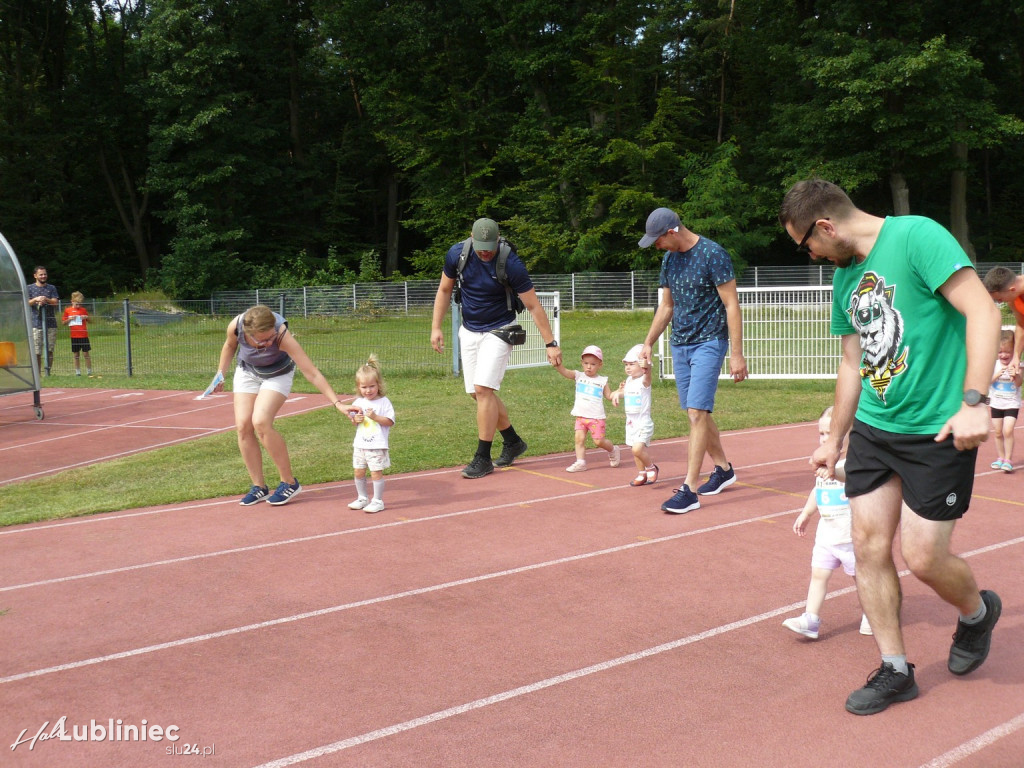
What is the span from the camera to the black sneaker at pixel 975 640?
13.5 ft

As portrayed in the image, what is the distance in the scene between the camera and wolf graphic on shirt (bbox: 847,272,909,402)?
3.79 meters

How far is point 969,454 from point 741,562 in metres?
2.44

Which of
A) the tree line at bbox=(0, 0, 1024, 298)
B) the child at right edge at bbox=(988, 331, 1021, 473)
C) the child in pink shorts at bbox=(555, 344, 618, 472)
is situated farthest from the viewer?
the tree line at bbox=(0, 0, 1024, 298)

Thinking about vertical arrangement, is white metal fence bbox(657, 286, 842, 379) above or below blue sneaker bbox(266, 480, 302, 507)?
above

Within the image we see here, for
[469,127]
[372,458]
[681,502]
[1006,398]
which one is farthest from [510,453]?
[469,127]

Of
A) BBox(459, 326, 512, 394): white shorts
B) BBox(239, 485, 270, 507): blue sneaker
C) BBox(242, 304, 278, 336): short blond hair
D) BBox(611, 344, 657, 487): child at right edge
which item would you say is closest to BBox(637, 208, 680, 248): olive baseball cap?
BBox(611, 344, 657, 487): child at right edge

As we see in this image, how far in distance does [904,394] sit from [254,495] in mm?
5669

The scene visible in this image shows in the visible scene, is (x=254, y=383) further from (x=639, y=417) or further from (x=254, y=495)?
(x=639, y=417)

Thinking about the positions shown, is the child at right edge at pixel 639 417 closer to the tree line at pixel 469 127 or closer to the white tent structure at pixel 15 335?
the white tent structure at pixel 15 335

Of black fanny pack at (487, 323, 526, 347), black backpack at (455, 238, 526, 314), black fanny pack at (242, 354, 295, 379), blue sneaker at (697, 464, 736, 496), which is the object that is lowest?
blue sneaker at (697, 464, 736, 496)

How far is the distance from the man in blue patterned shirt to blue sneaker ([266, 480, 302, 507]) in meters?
3.09

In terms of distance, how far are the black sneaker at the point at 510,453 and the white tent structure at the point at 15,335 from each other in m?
8.18

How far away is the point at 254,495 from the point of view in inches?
314

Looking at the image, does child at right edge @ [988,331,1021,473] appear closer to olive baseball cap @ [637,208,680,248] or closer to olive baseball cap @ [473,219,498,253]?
olive baseball cap @ [637,208,680,248]
